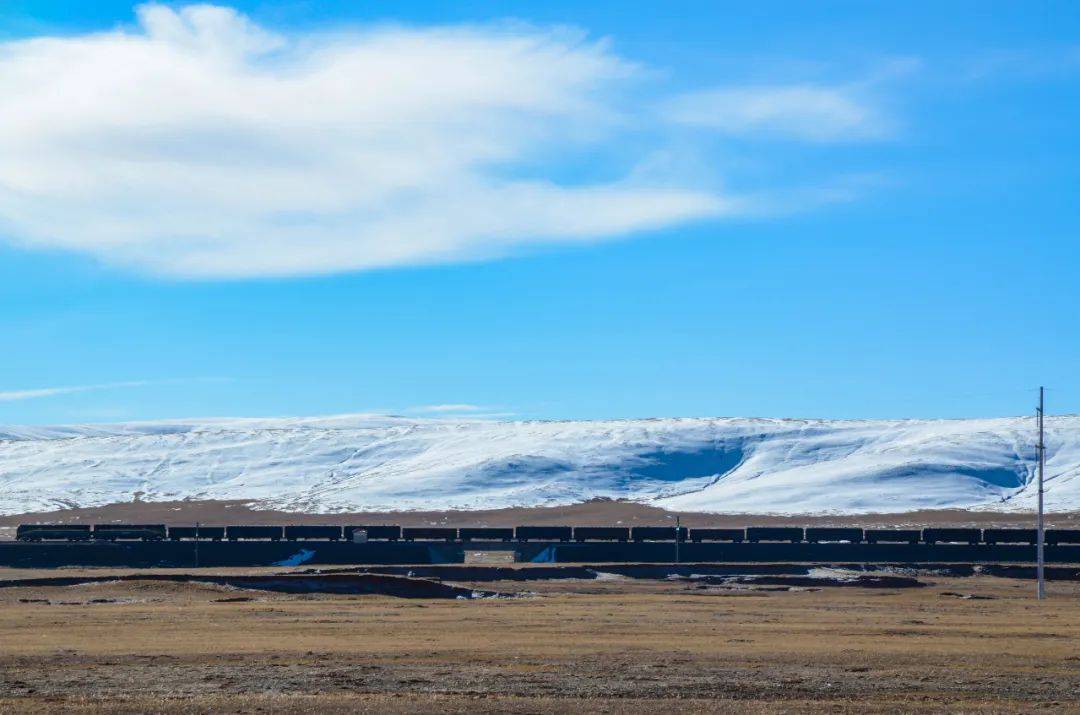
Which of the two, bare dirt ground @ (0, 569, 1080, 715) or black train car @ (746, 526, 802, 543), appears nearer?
bare dirt ground @ (0, 569, 1080, 715)

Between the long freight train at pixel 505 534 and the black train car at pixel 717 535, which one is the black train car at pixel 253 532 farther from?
the black train car at pixel 717 535

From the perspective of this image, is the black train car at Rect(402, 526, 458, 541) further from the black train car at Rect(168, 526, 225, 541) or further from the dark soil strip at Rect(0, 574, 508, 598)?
the dark soil strip at Rect(0, 574, 508, 598)

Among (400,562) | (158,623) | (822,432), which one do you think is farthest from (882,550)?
(822,432)

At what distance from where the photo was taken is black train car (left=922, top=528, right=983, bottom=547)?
3484 inches

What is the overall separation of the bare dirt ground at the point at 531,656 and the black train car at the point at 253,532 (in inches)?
1554

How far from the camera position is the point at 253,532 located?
96125 millimetres

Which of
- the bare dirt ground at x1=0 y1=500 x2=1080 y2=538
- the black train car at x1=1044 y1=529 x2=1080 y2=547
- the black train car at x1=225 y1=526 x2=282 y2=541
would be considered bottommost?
the bare dirt ground at x1=0 y1=500 x2=1080 y2=538

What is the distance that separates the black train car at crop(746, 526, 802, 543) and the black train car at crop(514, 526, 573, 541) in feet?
39.1

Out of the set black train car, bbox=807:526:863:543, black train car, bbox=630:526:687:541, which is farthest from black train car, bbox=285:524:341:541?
black train car, bbox=807:526:863:543

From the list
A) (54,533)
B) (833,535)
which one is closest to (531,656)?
(833,535)

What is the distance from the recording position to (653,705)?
79.2 ft

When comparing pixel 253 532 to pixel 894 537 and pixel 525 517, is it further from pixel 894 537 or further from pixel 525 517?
pixel 525 517

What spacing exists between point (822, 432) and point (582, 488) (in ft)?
147

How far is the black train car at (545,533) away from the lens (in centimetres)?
Result: 9288
